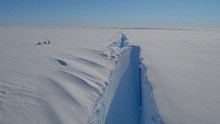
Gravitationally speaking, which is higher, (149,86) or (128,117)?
(149,86)

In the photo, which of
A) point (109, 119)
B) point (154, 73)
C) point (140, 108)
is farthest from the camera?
point (154, 73)

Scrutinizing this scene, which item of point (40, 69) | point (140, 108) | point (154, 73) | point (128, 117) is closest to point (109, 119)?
point (128, 117)

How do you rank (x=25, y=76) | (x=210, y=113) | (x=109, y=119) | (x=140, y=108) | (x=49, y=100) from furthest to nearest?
(x=25, y=76)
(x=140, y=108)
(x=109, y=119)
(x=49, y=100)
(x=210, y=113)

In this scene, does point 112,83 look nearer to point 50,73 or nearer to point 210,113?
point 50,73

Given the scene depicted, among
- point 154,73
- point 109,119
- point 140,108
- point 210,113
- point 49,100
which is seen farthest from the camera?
point 154,73

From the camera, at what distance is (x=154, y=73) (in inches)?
330

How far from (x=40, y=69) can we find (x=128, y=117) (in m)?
3.79

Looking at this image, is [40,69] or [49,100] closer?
[49,100]

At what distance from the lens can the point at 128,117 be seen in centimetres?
604

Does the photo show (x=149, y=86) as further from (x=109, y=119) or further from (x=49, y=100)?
(x=49, y=100)

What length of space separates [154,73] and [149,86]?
1.70 m

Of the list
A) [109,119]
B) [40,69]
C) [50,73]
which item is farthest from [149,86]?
[40,69]

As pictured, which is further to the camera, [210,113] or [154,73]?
[154,73]

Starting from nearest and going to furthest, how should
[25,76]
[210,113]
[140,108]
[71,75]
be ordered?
[210,113] → [140,108] → [25,76] → [71,75]
